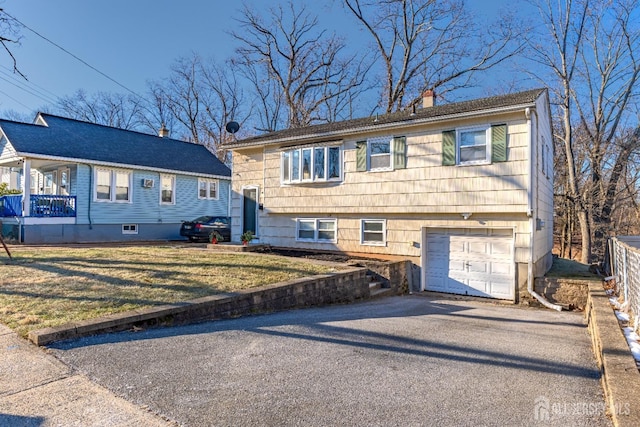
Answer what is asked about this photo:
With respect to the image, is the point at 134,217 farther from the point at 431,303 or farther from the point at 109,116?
the point at 109,116

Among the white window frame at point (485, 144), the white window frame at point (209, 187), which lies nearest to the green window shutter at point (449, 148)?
the white window frame at point (485, 144)

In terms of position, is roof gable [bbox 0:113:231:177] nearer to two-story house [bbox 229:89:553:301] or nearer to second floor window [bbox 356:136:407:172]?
two-story house [bbox 229:89:553:301]

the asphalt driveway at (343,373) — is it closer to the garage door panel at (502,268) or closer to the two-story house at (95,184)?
the garage door panel at (502,268)

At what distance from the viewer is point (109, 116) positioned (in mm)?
40750

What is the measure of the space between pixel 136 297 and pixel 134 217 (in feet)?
46.9

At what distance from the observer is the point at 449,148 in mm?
11266

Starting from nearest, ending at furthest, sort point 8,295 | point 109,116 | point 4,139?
1. point 8,295
2. point 4,139
3. point 109,116

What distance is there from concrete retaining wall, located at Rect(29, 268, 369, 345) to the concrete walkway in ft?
2.35

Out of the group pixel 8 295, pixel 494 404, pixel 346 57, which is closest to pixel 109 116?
pixel 346 57

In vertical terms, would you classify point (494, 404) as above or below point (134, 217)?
below

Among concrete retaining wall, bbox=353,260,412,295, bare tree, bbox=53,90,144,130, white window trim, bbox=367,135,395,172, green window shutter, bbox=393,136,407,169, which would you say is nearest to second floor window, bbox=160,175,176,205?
white window trim, bbox=367,135,395,172

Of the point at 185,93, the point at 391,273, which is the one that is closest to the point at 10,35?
the point at 391,273

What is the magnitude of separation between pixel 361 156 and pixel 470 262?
469cm

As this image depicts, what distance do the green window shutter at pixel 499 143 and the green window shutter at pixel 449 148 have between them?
1033 millimetres
